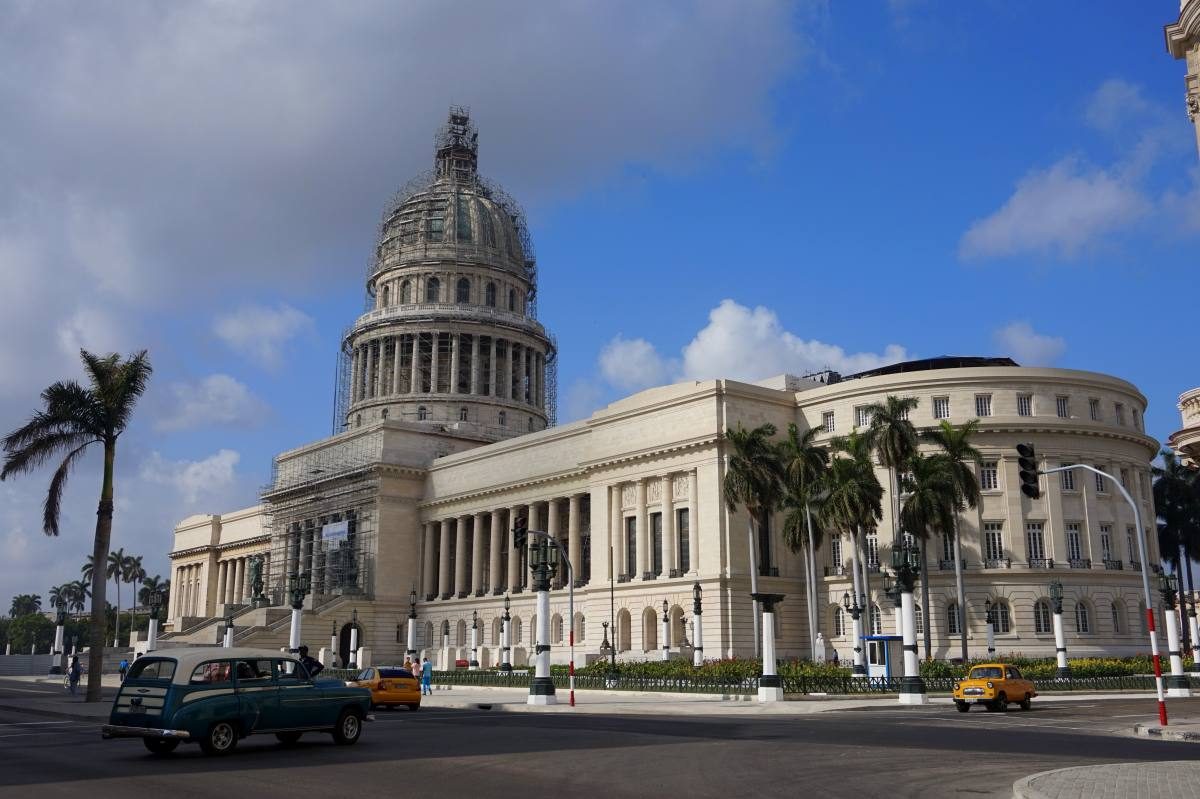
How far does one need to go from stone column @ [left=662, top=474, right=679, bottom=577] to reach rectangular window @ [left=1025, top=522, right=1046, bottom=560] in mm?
21959

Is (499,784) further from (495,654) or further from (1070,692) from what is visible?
(495,654)

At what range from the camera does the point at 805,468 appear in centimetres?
6247

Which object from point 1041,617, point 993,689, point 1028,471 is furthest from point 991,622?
point 1028,471

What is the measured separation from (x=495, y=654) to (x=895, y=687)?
4146 cm

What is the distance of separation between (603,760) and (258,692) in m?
7.20

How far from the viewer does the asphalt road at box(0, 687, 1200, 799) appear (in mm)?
15844

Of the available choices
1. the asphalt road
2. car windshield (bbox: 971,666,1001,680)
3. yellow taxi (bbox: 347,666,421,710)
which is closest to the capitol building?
yellow taxi (bbox: 347,666,421,710)

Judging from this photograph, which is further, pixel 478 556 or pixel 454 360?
pixel 454 360

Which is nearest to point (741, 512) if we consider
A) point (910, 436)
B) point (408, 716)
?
point (910, 436)

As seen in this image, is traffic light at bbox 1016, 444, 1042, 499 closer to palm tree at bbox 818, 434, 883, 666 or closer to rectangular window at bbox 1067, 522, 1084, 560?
palm tree at bbox 818, 434, 883, 666

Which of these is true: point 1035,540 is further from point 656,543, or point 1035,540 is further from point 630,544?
point 630,544

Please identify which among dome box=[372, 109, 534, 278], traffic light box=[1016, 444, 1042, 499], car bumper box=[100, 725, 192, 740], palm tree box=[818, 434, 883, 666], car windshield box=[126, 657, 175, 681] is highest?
dome box=[372, 109, 534, 278]

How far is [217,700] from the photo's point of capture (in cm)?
2095

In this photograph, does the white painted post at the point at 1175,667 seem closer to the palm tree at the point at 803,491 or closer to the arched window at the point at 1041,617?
the arched window at the point at 1041,617
